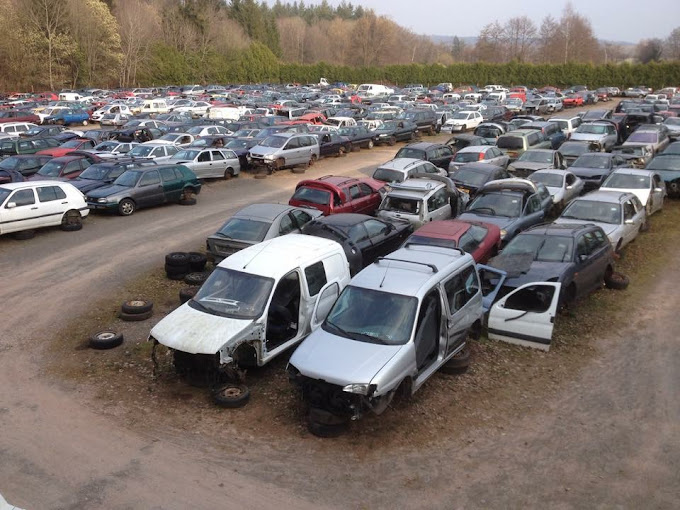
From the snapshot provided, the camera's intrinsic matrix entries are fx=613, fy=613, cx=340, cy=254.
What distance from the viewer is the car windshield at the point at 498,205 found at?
51.1 ft

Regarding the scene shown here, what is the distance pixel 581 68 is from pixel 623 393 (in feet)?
271

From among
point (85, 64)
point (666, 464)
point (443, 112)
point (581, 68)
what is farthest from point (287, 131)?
point (581, 68)

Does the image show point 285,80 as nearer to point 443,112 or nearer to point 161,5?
point 161,5

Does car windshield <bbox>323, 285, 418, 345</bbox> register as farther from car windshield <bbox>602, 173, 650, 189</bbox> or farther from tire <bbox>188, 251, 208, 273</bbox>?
A: car windshield <bbox>602, 173, 650, 189</bbox>

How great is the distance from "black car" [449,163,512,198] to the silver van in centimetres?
908

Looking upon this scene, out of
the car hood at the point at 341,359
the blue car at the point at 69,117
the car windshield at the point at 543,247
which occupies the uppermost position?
the blue car at the point at 69,117

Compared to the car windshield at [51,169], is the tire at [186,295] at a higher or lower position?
lower

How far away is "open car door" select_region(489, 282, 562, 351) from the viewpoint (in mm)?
10219

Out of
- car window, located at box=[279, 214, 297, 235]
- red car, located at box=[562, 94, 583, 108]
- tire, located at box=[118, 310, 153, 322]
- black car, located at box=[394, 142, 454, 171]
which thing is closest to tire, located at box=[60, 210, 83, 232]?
tire, located at box=[118, 310, 153, 322]

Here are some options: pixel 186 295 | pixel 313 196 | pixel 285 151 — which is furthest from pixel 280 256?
pixel 285 151

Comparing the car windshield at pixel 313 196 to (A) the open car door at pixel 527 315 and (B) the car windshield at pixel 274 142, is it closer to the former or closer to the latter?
(A) the open car door at pixel 527 315

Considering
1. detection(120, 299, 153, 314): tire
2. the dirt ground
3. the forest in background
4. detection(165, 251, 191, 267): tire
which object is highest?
the forest in background

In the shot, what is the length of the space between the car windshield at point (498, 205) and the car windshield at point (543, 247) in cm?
264

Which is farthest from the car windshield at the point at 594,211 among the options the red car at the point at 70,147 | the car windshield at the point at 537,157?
the red car at the point at 70,147
